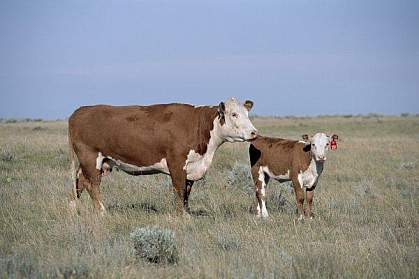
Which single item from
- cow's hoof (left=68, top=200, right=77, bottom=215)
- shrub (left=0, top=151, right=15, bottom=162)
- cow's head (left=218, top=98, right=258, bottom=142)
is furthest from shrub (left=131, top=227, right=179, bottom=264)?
shrub (left=0, top=151, right=15, bottom=162)

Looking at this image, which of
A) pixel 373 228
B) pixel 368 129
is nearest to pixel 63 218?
pixel 373 228

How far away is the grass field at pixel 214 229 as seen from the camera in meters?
5.91

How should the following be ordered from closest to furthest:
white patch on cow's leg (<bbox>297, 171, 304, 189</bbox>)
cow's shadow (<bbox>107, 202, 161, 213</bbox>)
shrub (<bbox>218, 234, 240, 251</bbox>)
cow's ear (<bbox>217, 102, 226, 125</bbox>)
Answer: shrub (<bbox>218, 234, 240, 251</bbox>) < cow's ear (<bbox>217, 102, 226, 125</bbox>) < cow's shadow (<bbox>107, 202, 161, 213</bbox>) < white patch on cow's leg (<bbox>297, 171, 304, 189</bbox>)

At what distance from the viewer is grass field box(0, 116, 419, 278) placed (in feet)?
19.4

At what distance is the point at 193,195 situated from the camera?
1188 cm

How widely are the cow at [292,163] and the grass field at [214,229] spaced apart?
16.5 inches

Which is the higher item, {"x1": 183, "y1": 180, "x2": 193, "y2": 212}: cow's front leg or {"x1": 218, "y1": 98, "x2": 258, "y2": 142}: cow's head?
{"x1": 218, "y1": 98, "x2": 258, "y2": 142}: cow's head

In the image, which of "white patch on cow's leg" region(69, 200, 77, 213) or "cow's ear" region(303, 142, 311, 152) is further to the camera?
"cow's ear" region(303, 142, 311, 152)

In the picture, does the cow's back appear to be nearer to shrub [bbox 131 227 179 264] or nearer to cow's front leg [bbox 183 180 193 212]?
cow's front leg [bbox 183 180 193 212]

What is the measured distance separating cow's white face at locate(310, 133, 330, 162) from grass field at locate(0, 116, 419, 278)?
3.31 feet

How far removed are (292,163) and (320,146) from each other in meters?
0.72

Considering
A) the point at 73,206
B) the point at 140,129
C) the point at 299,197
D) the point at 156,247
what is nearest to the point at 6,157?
the point at 73,206

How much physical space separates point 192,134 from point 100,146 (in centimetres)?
169

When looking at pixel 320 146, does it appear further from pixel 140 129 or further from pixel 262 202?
pixel 140 129
